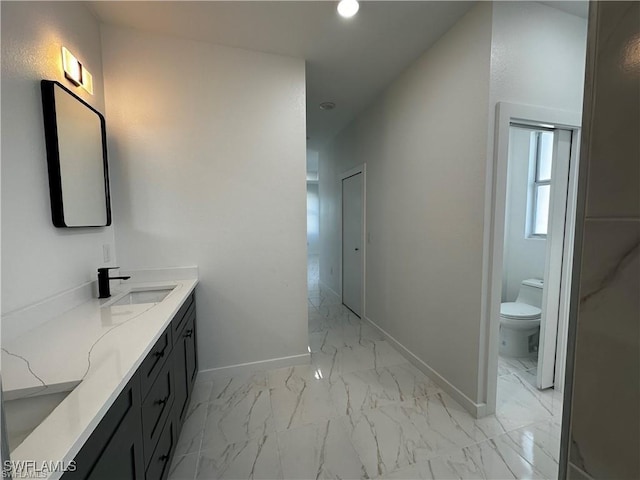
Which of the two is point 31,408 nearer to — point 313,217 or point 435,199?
point 435,199

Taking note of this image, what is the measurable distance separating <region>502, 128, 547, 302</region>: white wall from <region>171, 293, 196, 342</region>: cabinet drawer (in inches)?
127

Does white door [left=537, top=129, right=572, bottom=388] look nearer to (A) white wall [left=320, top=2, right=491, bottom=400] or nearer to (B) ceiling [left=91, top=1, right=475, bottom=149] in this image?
(A) white wall [left=320, top=2, right=491, bottom=400]

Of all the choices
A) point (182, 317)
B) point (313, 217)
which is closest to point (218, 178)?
point (182, 317)

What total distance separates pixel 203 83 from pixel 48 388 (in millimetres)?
2052

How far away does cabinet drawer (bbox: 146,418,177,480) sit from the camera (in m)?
1.08

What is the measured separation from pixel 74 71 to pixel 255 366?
233 cm

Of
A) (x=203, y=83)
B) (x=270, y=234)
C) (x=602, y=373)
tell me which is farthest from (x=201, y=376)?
(x=602, y=373)

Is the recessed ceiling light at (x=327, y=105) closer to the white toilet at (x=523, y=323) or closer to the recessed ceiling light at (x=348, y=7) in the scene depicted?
the recessed ceiling light at (x=348, y=7)

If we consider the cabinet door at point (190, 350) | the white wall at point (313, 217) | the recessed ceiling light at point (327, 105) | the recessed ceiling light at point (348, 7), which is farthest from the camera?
the white wall at point (313, 217)

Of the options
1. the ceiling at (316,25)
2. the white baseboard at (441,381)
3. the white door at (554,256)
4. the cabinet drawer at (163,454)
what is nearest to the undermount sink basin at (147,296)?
the cabinet drawer at (163,454)

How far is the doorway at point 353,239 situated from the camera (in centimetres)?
336

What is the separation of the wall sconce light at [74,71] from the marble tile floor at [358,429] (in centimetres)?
216

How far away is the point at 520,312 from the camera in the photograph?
2.45 m

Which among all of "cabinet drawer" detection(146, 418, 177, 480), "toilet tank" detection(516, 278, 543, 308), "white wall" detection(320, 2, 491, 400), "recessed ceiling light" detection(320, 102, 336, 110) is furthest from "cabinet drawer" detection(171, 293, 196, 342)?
"toilet tank" detection(516, 278, 543, 308)
